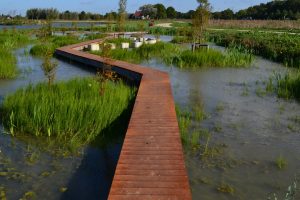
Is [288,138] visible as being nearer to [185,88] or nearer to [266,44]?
[185,88]

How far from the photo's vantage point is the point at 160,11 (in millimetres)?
121438

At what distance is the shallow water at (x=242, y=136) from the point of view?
19.6 feet

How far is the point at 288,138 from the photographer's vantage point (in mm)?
8094

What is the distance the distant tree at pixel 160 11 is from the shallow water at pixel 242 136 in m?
107

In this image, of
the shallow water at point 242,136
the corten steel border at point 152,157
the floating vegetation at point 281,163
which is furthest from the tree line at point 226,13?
the floating vegetation at point 281,163

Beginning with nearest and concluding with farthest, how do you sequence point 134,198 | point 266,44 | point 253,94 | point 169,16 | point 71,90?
point 134,198
point 71,90
point 253,94
point 266,44
point 169,16

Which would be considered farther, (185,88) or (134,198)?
(185,88)

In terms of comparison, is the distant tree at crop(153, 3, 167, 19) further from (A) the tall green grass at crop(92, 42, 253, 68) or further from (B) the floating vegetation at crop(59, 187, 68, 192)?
(B) the floating vegetation at crop(59, 187, 68, 192)

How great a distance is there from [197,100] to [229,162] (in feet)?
15.7

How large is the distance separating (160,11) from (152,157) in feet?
391

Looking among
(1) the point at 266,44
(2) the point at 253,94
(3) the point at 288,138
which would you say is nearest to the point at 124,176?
(3) the point at 288,138

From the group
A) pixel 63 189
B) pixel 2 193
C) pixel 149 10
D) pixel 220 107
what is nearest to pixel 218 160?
pixel 63 189

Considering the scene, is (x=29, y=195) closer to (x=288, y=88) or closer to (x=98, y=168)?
(x=98, y=168)

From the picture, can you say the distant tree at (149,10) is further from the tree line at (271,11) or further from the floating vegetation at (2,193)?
the floating vegetation at (2,193)
